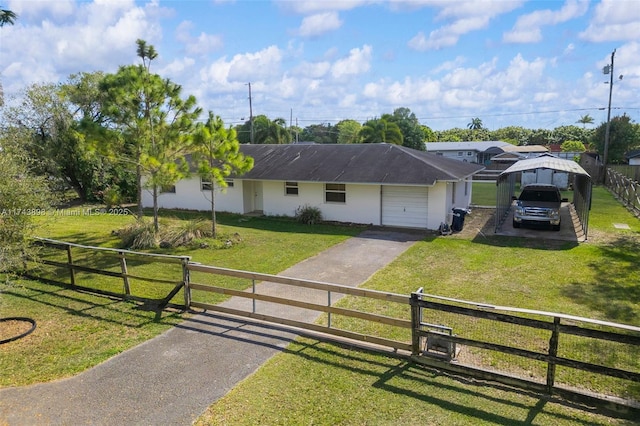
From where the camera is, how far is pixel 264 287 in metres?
10.7

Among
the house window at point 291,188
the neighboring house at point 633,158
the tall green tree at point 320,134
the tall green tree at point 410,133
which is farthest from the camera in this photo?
the tall green tree at point 320,134

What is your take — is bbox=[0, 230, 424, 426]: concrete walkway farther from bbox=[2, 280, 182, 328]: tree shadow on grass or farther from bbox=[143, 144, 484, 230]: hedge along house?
bbox=[143, 144, 484, 230]: hedge along house

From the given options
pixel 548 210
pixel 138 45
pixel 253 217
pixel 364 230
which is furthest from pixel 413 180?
pixel 138 45

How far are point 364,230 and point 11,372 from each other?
14.0 metres

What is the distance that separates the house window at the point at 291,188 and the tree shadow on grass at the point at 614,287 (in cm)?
1312

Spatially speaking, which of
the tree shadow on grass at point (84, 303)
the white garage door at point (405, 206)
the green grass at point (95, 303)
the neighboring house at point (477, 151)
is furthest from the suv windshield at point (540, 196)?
the neighboring house at point (477, 151)

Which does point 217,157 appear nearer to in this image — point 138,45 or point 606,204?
point 138,45

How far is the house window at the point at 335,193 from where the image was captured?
2005cm

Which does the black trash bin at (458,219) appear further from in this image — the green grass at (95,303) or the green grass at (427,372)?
the green grass at (427,372)

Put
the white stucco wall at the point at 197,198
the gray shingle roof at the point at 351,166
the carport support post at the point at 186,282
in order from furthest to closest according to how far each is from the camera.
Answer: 1. the white stucco wall at the point at 197,198
2. the gray shingle roof at the point at 351,166
3. the carport support post at the point at 186,282

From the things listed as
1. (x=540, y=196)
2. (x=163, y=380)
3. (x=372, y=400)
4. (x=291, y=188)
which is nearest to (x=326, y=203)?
(x=291, y=188)

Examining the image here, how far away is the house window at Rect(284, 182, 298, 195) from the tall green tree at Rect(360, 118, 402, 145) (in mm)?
26870

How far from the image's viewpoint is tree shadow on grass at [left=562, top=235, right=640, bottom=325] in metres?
8.96

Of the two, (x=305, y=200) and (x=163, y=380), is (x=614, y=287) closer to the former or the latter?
(x=163, y=380)
